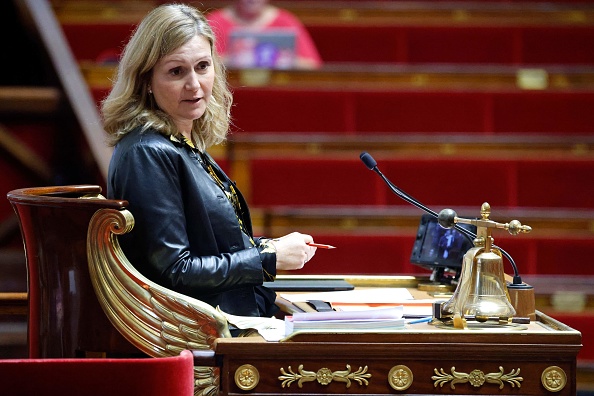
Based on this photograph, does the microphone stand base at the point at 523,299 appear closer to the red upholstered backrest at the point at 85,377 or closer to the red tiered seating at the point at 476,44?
the red upholstered backrest at the point at 85,377

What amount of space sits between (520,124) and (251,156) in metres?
0.47

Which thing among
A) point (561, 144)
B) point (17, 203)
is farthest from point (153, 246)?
point (561, 144)

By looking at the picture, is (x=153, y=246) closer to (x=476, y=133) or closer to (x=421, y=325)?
(x=421, y=325)

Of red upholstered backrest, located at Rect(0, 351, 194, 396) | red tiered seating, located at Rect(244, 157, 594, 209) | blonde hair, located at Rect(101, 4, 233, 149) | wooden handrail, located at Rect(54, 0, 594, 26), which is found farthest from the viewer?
wooden handrail, located at Rect(54, 0, 594, 26)

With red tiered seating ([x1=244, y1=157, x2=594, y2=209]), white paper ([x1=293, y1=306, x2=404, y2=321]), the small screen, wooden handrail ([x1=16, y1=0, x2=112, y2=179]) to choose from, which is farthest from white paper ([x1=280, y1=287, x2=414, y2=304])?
red tiered seating ([x1=244, y1=157, x2=594, y2=209])

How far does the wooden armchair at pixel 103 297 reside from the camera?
2.25 ft

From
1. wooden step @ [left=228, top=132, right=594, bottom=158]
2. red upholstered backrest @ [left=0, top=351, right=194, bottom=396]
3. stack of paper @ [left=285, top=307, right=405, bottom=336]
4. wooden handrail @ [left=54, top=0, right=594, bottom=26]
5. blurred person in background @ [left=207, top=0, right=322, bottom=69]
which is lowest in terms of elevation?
red upholstered backrest @ [left=0, top=351, right=194, bottom=396]

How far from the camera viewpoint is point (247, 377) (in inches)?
Answer: 25.8

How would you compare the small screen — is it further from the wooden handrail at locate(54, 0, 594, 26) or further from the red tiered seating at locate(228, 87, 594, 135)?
the wooden handrail at locate(54, 0, 594, 26)

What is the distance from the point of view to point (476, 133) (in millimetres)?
1688

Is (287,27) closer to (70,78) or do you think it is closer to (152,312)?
(70,78)

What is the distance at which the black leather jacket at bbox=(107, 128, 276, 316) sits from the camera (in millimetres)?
708

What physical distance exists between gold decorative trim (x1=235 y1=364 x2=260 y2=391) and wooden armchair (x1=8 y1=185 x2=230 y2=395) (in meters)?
0.03

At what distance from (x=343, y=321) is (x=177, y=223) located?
0.14 meters
